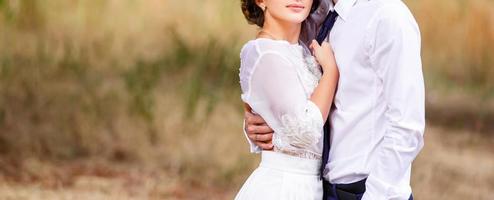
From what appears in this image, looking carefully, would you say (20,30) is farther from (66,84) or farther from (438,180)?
(438,180)

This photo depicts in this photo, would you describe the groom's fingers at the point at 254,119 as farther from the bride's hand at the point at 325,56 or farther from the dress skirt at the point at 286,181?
the bride's hand at the point at 325,56

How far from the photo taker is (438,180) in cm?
574

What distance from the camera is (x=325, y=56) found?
2090 millimetres

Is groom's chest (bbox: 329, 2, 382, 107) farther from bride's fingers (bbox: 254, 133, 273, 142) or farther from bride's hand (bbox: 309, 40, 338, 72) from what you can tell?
bride's fingers (bbox: 254, 133, 273, 142)

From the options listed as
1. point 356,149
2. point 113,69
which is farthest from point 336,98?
point 113,69

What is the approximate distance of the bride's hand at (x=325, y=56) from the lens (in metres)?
2.08

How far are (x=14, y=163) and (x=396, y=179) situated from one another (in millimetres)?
4037

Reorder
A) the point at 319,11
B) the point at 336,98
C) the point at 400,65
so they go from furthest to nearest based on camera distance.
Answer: the point at 319,11 → the point at 336,98 → the point at 400,65

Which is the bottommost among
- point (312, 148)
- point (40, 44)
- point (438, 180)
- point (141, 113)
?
point (438, 180)

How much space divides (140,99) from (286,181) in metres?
3.64

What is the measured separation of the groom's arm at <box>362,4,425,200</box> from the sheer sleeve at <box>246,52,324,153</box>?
5.9 inches

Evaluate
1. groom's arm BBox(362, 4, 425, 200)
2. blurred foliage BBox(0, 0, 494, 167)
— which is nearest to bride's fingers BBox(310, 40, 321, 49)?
groom's arm BBox(362, 4, 425, 200)

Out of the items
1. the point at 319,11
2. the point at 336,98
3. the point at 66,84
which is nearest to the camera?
the point at 336,98

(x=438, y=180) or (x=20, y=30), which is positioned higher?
(x=20, y=30)
